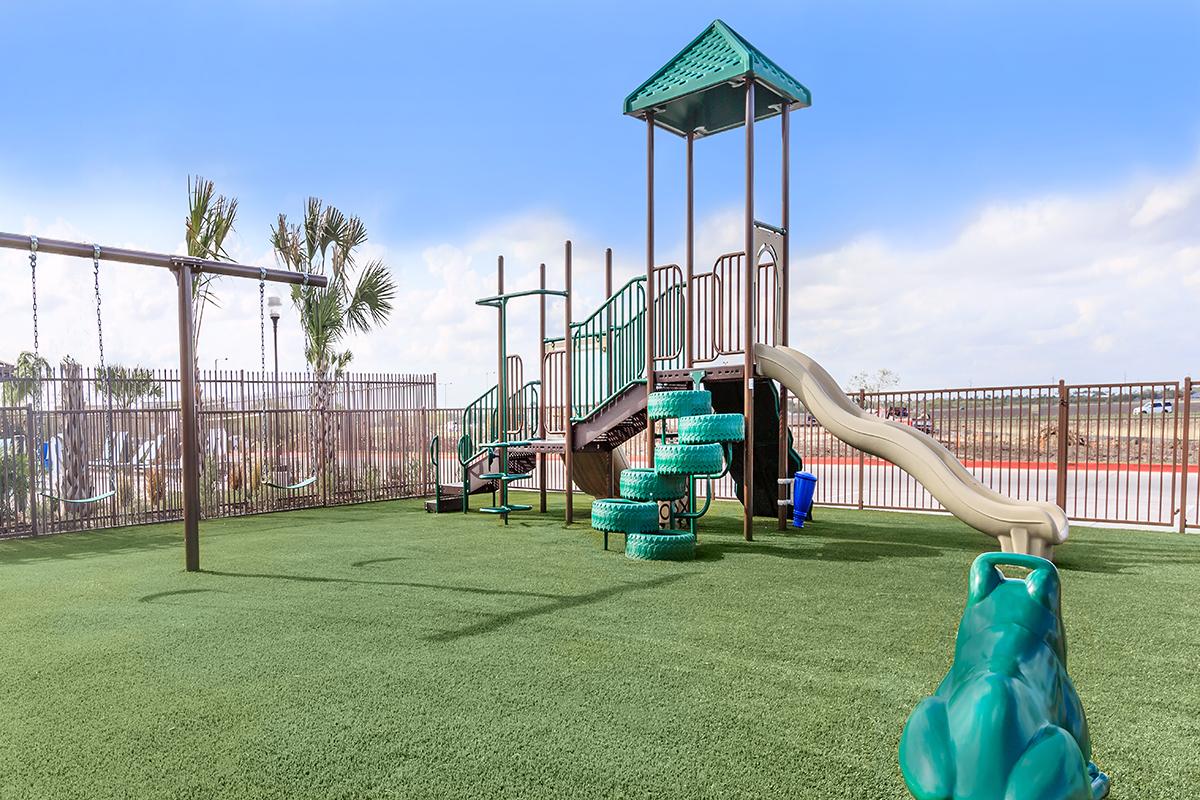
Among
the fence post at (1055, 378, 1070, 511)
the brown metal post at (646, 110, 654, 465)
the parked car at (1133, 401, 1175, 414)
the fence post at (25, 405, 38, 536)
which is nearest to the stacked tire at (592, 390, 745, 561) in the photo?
the brown metal post at (646, 110, 654, 465)

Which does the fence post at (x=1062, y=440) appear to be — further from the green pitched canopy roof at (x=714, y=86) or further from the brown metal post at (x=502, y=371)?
the brown metal post at (x=502, y=371)

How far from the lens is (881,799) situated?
2.75 meters

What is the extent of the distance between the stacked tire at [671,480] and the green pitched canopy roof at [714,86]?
3885 millimetres

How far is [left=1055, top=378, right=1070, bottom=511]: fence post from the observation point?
1023cm

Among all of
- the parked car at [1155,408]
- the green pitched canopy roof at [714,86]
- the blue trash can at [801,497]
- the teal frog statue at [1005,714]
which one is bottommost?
the blue trash can at [801,497]

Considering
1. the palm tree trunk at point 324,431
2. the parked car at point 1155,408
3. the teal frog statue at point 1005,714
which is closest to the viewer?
the teal frog statue at point 1005,714

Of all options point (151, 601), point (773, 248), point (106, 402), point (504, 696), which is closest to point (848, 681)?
point (504, 696)

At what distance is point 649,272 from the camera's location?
1001cm

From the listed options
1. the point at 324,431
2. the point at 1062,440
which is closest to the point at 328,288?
the point at 324,431

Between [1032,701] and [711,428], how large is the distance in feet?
20.7

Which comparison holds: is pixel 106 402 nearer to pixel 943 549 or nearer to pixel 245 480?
pixel 245 480

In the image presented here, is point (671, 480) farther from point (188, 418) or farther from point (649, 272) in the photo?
point (188, 418)

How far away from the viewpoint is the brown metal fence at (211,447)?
10.8 meters

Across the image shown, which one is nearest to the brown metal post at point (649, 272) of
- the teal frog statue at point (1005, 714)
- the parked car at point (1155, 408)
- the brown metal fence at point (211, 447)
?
the brown metal fence at point (211, 447)
